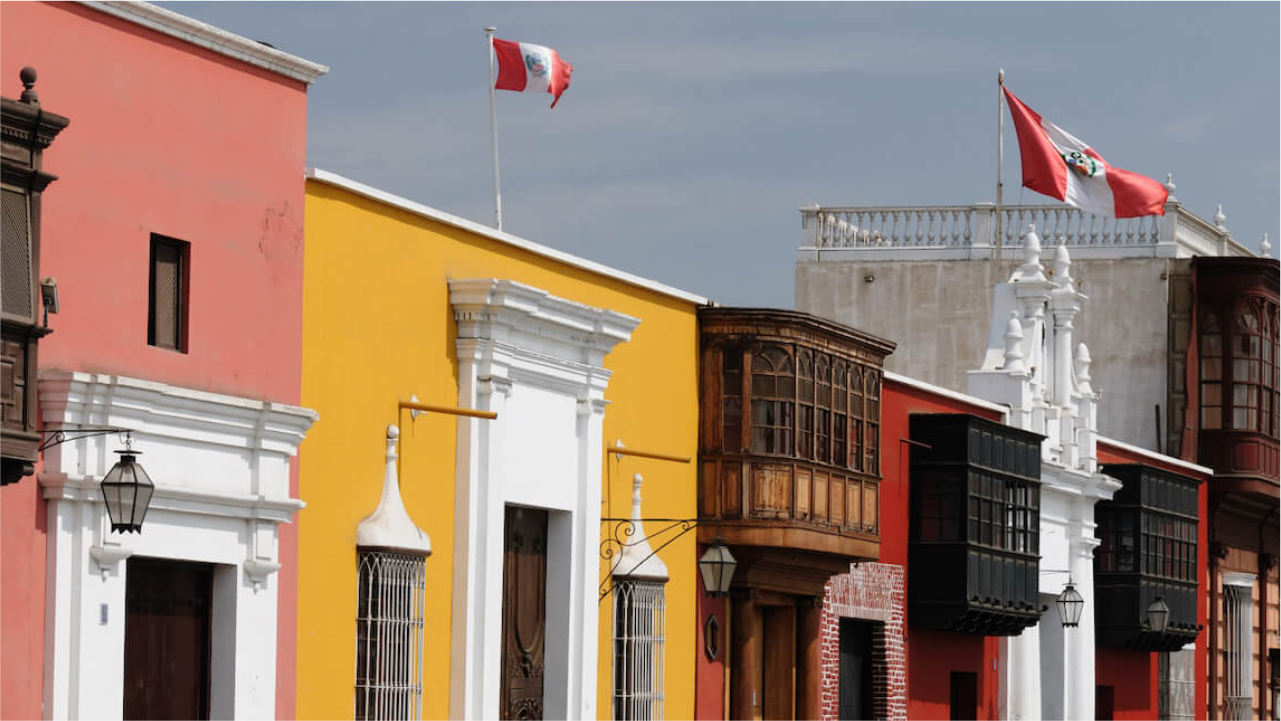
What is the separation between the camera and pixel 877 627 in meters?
27.1

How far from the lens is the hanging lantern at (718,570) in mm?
22500

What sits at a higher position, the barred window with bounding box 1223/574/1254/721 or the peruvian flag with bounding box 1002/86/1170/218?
the peruvian flag with bounding box 1002/86/1170/218

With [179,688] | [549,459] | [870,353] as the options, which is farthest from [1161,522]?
[179,688]

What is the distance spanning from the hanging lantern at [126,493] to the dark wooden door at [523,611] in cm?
Answer: 601

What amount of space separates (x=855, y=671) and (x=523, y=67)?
7.96 meters

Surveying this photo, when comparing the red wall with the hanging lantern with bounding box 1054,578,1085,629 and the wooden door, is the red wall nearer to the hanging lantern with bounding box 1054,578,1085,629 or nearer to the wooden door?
the hanging lantern with bounding box 1054,578,1085,629

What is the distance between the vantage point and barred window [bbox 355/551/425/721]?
18219 mm

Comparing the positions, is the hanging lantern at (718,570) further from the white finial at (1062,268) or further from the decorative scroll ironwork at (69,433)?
the white finial at (1062,268)

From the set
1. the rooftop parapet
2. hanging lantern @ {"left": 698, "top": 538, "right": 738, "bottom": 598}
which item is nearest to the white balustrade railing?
the rooftop parapet

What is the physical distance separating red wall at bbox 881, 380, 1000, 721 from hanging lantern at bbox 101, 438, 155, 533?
13.1 m

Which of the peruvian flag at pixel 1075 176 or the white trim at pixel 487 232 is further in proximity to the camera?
the peruvian flag at pixel 1075 176

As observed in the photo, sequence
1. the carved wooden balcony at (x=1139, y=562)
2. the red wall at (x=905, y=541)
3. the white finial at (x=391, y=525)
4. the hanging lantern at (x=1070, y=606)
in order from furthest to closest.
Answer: the carved wooden balcony at (x=1139, y=562)
the hanging lantern at (x=1070, y=606)
the red wall at (x=905, y=541)
the white finial at (x=391, y=525)

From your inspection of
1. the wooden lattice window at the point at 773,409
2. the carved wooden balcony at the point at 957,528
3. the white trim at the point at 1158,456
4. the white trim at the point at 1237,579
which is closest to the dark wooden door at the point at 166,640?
the wooden lattice window at the point at 773,409

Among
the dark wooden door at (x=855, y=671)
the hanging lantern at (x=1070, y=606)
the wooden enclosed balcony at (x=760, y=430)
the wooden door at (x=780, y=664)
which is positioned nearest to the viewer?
the wooden enclosed balcony at (x=760, y=430)
